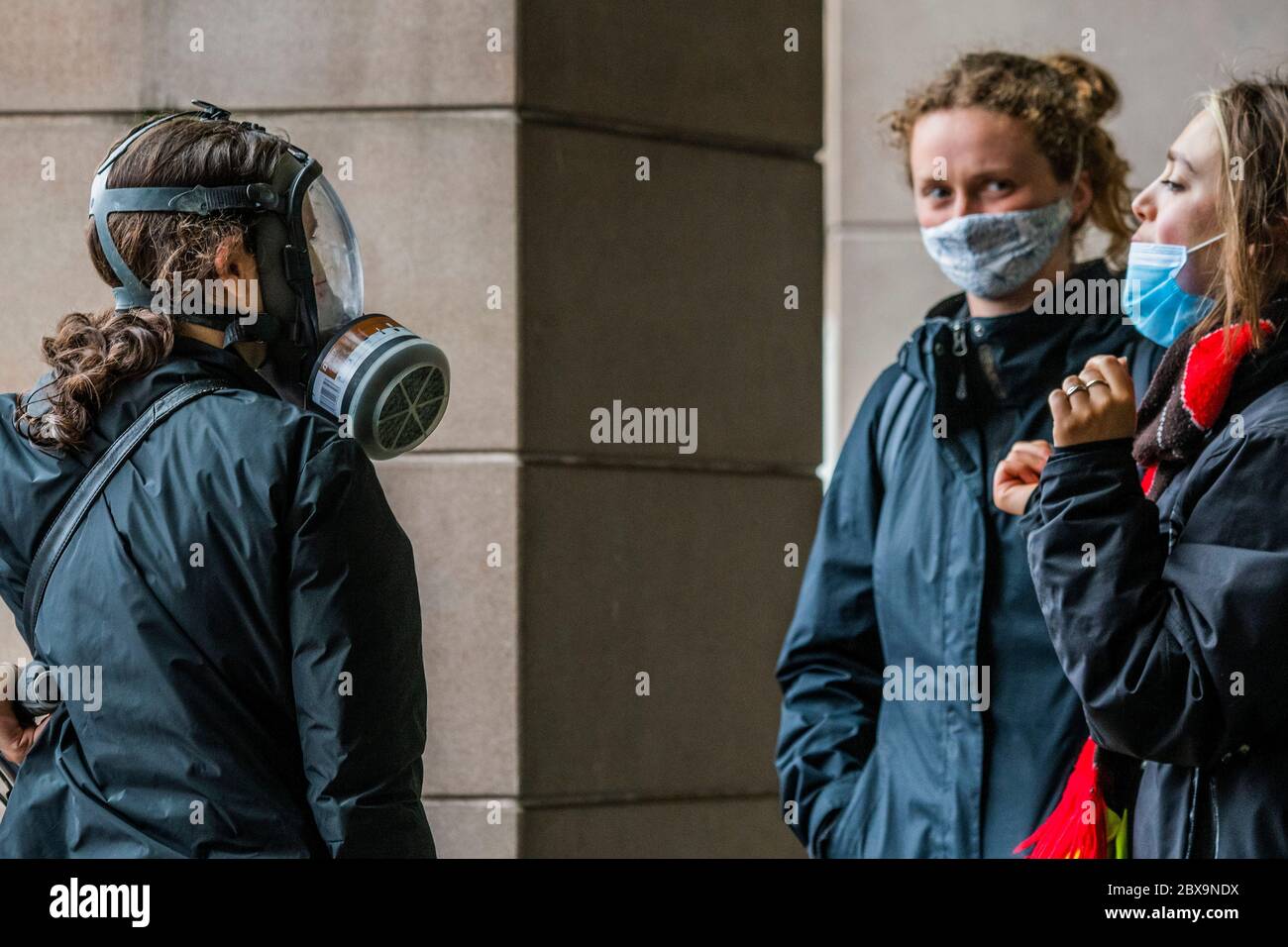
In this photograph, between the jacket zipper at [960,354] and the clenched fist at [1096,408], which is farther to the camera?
the jacket zipper at [960,354]

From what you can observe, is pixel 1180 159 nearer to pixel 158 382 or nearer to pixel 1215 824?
pixel 1215 824

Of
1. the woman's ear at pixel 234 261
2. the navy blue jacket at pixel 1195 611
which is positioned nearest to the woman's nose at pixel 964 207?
the navy blue jacket at pixel 1195 611

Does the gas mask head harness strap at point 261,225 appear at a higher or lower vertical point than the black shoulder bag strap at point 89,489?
higher

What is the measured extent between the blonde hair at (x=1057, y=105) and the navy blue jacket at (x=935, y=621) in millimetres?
294

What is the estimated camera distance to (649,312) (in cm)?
386

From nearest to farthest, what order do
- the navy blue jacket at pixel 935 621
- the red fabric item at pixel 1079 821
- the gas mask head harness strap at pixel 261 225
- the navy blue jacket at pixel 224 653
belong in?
1. the navy blue jacket at pixel 224 653
2. the gas mask head harness strap at pixel 261 225
3. the red fabric item at pixel 1079 821
4. the navy blue jacket at pixel 935 621

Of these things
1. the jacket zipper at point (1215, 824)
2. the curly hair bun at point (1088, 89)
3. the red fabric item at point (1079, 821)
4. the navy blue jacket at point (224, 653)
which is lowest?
the red fabric item at point (1079, 821)

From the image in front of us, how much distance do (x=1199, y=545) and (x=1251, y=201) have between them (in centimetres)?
58

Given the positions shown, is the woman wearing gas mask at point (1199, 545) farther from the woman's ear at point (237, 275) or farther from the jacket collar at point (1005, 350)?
the woman's ear at point (237, 275)

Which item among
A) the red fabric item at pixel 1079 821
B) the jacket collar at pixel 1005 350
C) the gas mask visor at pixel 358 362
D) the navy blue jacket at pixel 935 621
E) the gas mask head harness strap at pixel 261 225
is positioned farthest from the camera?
the jacket collar at pixel 1005 350

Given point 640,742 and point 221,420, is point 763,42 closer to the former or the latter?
point 640,742

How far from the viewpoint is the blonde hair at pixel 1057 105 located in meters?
3.07

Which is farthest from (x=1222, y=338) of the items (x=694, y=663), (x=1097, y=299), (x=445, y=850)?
(x=445, y=850)

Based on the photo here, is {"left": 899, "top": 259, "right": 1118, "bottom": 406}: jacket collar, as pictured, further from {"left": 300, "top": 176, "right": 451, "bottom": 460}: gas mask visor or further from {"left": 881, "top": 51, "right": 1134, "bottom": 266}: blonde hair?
{"left": 300, "top": 176, "right": 451, "bottom": 460}: gas mask visor
